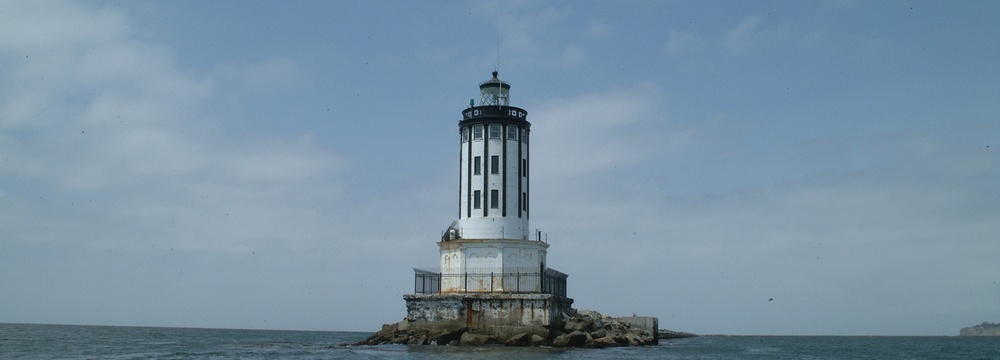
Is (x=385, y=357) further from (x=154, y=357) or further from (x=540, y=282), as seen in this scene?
(x=154, y=357)

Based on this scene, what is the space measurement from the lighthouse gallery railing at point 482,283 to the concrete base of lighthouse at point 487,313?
3.30 ft

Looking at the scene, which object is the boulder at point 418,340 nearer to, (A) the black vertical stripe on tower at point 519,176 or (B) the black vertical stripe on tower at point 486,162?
(B) the black vertical stripe on tower at point 486,162

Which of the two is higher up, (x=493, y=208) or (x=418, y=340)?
(x=493, y=208)

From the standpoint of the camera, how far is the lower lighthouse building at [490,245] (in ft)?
132

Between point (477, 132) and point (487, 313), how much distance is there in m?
8.81

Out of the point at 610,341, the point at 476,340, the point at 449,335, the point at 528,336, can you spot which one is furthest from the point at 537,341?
the point at 610,341

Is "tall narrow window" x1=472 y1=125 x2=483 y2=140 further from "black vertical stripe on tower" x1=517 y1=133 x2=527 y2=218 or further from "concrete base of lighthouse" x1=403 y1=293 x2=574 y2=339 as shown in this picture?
"concrete base of lighthouse" x1=403 y1=293 x2=574 y2=339

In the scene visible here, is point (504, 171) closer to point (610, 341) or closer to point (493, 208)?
point (493, 208)

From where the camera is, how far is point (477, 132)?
144ft

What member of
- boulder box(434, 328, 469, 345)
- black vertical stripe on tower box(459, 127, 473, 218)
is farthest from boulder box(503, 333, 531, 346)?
black vertical stripe on tower box(459, 127, 473, 218)

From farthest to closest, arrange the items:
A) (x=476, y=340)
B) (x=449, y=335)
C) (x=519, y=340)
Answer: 1. (x=449, y=335)
2. (x=476, y=340)
3. (x=519, y=340)

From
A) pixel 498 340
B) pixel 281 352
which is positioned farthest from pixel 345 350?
pixel 498 340

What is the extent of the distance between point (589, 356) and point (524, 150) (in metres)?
13.1

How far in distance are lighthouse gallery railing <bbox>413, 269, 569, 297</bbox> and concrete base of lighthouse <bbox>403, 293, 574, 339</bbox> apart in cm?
101
